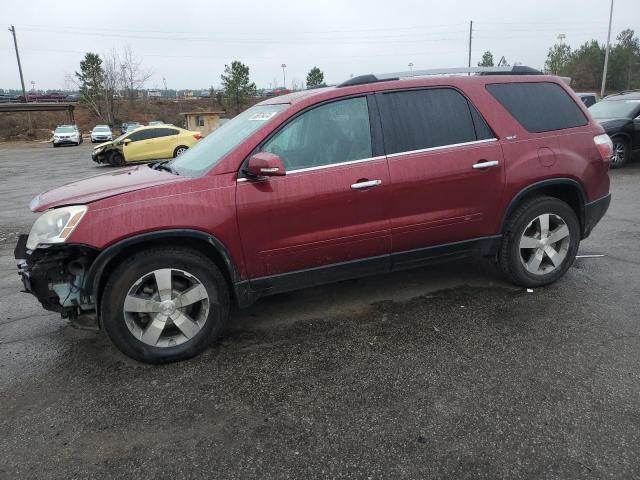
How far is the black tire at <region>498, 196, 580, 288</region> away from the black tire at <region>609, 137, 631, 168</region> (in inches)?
356

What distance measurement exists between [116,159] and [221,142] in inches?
709

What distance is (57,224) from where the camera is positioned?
10.2 ft

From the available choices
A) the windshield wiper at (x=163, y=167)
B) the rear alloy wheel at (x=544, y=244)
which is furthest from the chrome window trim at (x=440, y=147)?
the windshield wiper at (x=163, y=167)

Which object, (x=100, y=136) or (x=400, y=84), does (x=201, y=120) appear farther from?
(x=400, y=84)

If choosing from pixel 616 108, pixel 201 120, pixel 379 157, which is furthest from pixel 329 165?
pixel 201 120

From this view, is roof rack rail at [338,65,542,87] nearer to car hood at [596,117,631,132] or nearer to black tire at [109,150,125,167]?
car hood at [596,117,631,132]

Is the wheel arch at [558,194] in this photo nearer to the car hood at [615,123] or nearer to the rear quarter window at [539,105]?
the rear quarter window at [539,105]

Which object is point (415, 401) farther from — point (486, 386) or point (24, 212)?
point (24, 212)

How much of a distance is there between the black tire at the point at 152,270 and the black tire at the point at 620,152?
458 inches

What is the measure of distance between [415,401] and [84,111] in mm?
68419

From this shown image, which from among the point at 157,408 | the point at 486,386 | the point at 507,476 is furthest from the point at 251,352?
the point at 507,476

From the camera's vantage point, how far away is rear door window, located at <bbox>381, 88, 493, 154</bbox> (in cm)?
A: 377

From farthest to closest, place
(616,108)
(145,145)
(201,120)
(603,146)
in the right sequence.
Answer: (201,120), (145,145), (616,108), (603,146)

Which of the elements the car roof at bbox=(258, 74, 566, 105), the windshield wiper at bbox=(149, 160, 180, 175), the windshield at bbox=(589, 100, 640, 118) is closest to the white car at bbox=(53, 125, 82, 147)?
the windshield at bbox=(589, 100, 640, 118)
